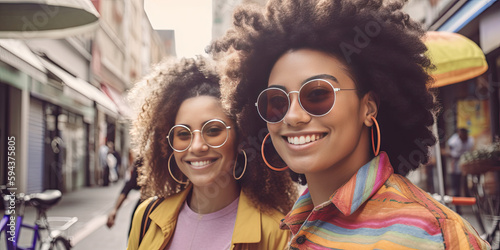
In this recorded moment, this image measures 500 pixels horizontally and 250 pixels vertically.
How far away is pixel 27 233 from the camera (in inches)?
214

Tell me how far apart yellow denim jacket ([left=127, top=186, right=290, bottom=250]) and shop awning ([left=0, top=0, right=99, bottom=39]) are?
2.47 m

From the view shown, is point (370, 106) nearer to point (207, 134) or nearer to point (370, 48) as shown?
point (370, 48)

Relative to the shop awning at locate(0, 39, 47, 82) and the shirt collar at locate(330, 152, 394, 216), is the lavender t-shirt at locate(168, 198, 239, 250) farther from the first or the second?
the shop awning at locate(0, 39, 47, 82)

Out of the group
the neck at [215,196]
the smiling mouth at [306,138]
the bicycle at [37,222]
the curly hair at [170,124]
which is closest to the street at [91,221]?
the bicycle at [37,222]

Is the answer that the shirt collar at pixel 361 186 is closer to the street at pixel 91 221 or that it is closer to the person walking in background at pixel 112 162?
the street at pixel 91 221

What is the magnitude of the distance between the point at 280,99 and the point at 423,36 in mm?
585

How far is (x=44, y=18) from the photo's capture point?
4.30 metres

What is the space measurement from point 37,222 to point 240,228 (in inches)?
127

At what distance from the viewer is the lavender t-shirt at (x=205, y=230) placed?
74.8 inches

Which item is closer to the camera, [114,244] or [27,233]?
[27,233]

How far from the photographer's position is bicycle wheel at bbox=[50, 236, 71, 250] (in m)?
4.30

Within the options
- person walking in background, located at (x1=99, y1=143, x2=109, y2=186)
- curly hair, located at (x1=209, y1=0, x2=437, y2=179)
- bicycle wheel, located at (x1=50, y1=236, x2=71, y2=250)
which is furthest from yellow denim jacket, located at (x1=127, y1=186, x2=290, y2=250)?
person walking in background, located at (x1=99, y1=143, x2=109, y2=186)


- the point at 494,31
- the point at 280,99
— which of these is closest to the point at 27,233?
the point at 280,99

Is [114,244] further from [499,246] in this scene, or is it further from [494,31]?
[494,31]
